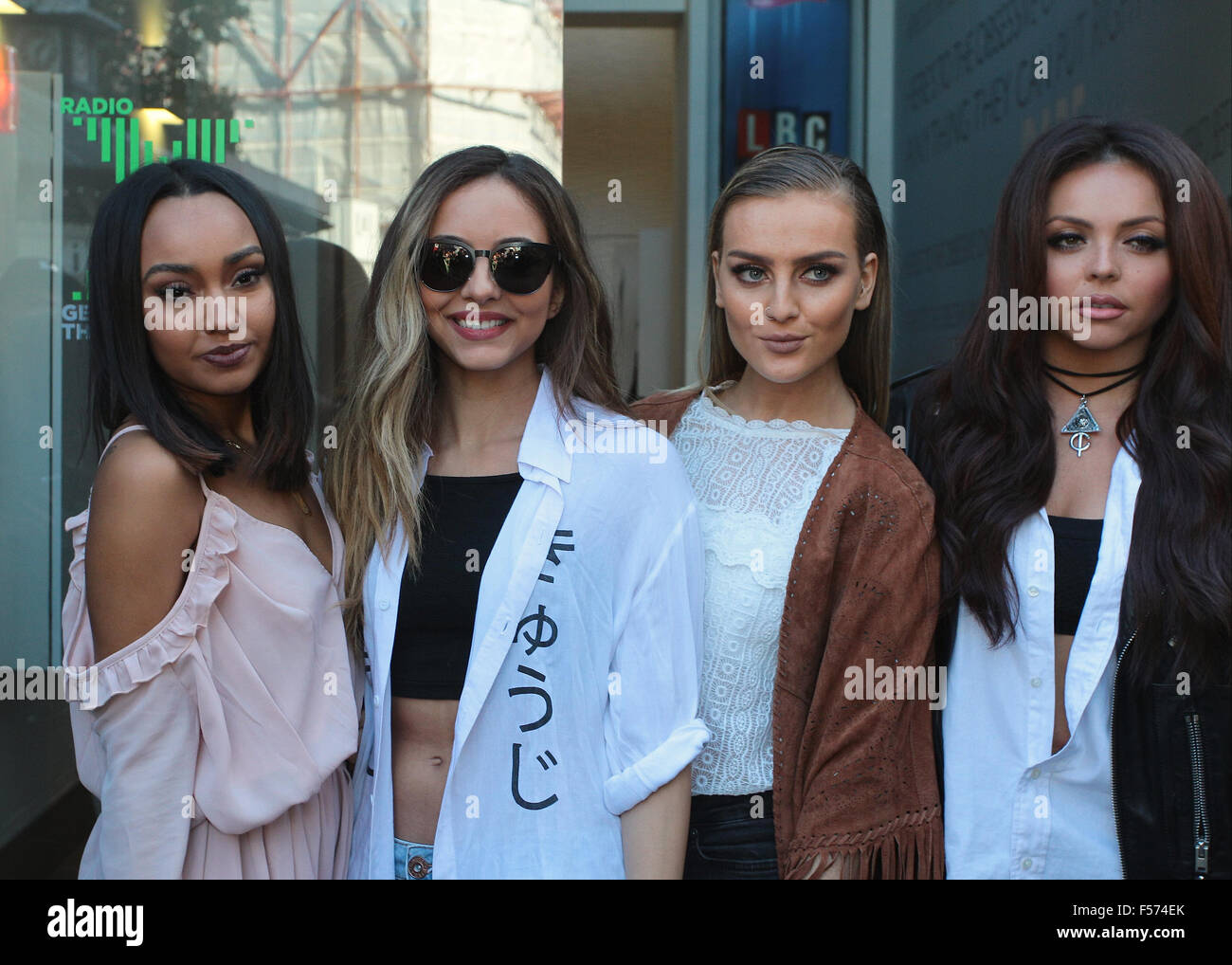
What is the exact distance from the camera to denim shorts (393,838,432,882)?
2412 millimetres

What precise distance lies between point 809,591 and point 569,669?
1.75 ft

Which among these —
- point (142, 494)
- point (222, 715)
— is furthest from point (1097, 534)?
point (142, 494)

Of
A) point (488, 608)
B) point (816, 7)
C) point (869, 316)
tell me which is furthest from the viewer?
point (816, 7)

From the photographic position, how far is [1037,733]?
2559mm

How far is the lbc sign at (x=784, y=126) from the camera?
4.90 meters

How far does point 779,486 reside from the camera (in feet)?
8.59

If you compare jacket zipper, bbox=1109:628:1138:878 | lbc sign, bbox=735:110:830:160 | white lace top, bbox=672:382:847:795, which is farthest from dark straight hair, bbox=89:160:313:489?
lbc sign, bbox=735:110:830:160

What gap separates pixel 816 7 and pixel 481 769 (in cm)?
370

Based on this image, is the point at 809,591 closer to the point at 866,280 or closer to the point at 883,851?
the point at 883,851

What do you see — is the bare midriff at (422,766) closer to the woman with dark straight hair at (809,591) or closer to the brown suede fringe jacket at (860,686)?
the woman with dark straight hair at (809,591)

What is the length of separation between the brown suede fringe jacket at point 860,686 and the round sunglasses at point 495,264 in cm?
78
